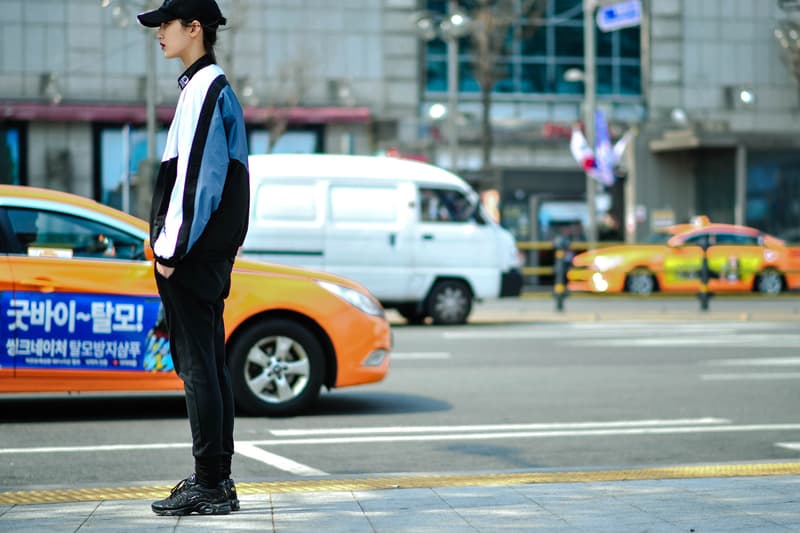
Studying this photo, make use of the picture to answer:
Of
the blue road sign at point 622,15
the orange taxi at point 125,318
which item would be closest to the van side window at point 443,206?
the orange taxi at point 125,318

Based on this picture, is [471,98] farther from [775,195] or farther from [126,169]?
[126,169]

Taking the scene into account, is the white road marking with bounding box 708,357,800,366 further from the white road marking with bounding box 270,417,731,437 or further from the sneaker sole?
the sneaker sole

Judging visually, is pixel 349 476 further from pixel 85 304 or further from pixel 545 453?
pixel 85 304

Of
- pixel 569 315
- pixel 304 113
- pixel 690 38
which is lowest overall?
pixel 569 315

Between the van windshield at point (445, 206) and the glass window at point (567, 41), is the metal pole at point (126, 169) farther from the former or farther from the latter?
the van windshield at point (445, 206)

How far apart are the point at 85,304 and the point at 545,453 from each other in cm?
298

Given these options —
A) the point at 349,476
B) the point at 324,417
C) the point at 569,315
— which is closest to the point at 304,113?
the point at 569,315

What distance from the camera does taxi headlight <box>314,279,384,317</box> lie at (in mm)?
9539

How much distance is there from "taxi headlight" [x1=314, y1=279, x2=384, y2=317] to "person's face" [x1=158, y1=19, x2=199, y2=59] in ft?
13.8

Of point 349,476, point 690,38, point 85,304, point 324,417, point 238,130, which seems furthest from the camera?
point 690,38

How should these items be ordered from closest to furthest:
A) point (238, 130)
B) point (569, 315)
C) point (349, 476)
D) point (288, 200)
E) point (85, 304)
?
1. point (238, 130)
2. point (349, 476)
3. point (85, 304)
4. point (288, 200)
5. point (569, 315)

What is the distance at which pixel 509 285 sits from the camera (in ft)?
65.7

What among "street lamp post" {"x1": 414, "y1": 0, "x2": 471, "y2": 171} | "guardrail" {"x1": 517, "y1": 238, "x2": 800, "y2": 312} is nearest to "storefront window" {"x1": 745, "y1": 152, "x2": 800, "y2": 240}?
"guardrail" {"x1": 517, "y1": 238, "x2": 800, "y2": 312}

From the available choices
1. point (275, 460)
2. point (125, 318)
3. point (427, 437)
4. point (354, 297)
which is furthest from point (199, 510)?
point (354, 297)
